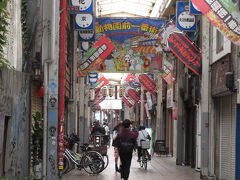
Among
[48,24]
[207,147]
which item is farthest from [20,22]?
[207,147]

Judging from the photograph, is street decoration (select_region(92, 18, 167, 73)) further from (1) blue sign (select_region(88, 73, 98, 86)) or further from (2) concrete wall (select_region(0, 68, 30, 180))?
(2) concrete wall (select_region(0, 68, 30, 180))

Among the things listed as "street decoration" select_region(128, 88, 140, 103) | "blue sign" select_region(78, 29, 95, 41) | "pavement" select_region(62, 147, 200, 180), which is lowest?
"pavement" select_region(62, 147, 200, 180)

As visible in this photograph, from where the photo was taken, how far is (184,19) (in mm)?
22062

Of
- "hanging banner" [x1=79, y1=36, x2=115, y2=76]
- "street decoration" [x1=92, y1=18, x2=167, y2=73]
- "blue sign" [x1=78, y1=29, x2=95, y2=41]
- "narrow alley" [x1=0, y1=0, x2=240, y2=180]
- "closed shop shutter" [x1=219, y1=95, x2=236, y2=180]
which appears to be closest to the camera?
"narrow alley" [x1=0, y1=0, x2=240, y2=180]

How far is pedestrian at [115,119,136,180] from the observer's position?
14.4 m

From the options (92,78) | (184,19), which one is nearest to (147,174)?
(184,19)

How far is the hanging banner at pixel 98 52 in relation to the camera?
78.7 feet

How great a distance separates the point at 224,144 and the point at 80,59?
9.20m

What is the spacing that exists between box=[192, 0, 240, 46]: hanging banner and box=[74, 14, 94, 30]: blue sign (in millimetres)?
9658

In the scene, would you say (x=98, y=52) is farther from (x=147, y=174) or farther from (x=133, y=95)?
(x=133, y=95)

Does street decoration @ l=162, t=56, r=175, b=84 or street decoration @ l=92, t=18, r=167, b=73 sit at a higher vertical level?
street decoration @ l=92, t=18, r=167, b=73

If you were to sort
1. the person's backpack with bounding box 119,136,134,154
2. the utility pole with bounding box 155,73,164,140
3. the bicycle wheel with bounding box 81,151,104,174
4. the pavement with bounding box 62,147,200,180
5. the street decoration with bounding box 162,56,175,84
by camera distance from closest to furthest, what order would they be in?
the person's backpack with bounding box 119,136,134,154 → the pavement with bounding box 62,147,200,180 → the bicycle wheel with bounding box 81,151,104,174 → the street decoration with bounding box 162,56,175,84 → the utility pole with bounding box 155,73,164,140

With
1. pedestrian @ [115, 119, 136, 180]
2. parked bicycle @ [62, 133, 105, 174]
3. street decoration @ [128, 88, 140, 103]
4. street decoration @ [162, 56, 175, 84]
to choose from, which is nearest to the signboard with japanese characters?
parked bicycle @ [62, 133, 105, 174]

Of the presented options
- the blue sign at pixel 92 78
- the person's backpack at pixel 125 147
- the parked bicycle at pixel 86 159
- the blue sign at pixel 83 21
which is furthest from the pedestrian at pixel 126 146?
the blue sign at pixel 92 78
